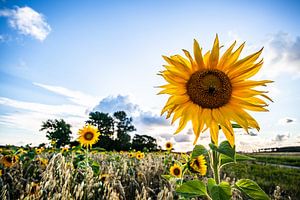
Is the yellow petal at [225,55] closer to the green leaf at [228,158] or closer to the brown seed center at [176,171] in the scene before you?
the green leaf at [228,158]

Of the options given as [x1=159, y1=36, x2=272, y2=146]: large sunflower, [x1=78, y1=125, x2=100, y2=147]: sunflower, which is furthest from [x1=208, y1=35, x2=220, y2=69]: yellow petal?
[x1=78, y1=125, x2=100, y2=147]: sunflower

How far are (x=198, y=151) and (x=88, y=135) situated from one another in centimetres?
413

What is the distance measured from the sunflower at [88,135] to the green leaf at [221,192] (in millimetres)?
4065

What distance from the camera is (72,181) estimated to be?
12.6 feet

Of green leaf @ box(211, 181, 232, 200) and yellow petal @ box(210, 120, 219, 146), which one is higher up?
yellow petal @ box(210, 120, 219, 146)

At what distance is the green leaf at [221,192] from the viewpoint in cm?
111

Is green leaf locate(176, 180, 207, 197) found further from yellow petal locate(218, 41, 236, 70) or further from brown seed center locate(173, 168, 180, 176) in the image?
brown seed center locate(173, 168, 180, 176)

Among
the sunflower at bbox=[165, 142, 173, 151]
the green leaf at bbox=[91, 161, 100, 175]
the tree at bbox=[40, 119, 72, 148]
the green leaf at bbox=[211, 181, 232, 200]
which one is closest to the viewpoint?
the green leaf at bbox=[211, 181, 232, 200]

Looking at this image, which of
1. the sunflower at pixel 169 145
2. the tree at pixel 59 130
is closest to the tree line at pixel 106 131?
the tree at pixel 59 130

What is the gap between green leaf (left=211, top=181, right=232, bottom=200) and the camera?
111cm

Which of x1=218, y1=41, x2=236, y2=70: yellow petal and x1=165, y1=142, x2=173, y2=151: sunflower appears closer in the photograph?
x1=218, y1=41, x2=236, y2=70: yellow petal

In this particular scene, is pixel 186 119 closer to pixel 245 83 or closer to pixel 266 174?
pixel 245 83

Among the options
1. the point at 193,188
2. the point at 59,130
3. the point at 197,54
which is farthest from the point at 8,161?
the point at 59,130

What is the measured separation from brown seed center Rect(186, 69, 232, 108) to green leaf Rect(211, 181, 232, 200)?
43cm
